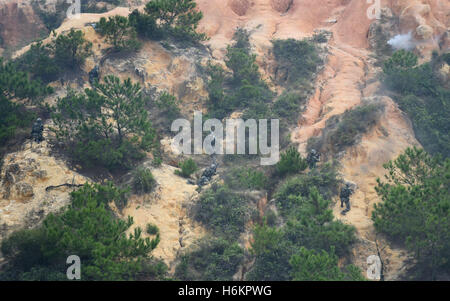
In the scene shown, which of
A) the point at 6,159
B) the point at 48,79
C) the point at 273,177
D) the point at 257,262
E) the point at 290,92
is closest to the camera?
the point at 257,262

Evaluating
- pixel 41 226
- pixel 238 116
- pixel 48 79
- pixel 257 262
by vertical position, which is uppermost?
pixel 48 79

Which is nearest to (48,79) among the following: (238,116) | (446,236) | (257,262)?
(238,116)

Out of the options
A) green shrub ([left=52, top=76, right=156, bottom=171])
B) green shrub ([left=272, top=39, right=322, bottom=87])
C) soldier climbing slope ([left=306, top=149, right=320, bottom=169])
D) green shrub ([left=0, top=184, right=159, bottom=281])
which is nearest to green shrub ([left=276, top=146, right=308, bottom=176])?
soldier climbing slope ([left=306, top=149, right=320, bottom=169])

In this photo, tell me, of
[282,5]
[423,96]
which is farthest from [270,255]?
[282,5]

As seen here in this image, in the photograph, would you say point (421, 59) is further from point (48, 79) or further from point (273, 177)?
point (48, 79)

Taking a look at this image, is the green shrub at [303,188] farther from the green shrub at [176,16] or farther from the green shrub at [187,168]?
the green shrub at [176,16]

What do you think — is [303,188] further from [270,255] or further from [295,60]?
[295,60]
